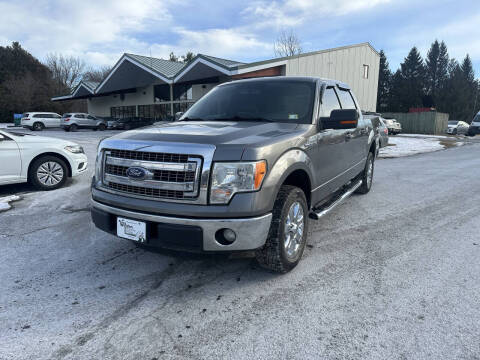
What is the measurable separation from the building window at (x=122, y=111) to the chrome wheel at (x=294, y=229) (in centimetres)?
3253

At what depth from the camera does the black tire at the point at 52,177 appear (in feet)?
21.2

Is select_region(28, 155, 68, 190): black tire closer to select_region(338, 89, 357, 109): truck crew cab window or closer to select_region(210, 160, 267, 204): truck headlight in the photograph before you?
select_region(210, 160, 267, 204): truck headlight

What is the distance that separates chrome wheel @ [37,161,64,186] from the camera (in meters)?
6.57

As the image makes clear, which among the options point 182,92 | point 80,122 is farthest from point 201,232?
point 80,122

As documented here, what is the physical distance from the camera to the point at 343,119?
3459mm

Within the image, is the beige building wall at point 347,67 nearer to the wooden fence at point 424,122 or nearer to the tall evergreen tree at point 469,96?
the wooden fence at point 424,122

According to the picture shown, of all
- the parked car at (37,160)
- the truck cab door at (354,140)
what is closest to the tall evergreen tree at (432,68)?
the truck cab door at (354,140)

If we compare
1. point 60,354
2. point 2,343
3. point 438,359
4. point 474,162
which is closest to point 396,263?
Answer: point 438,359

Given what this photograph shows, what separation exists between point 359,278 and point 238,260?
1190 mm

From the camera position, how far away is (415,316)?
257 cm

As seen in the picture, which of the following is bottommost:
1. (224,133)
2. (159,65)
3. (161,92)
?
(224,133)

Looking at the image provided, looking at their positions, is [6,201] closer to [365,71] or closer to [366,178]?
[366,178]

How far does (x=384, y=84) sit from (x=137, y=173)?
6568 centimetres

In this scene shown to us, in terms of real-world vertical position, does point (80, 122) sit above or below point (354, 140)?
above
